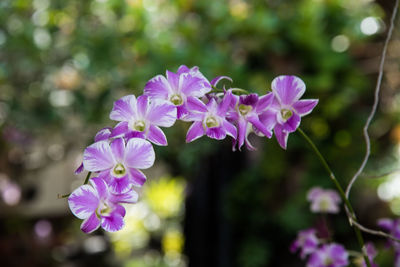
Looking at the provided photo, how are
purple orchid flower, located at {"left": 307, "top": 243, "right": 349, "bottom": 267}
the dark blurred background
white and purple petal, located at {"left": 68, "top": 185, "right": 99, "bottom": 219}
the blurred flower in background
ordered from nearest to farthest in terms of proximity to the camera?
1. white and purple petal, located at {"left": 68, "top": 185, "right": 99, "bottom": 219}
2. purple orchid flower, located at {"left": 307, "top": 243, "right": 349, "bottom": 267}
3. the dark blurred background
4. the blurred flower in background

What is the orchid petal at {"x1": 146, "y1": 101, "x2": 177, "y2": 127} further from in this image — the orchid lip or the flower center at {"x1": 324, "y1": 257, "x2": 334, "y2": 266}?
the flower center at {"x1": 324, "y1": 257, "x2": 334, "y2": 266}

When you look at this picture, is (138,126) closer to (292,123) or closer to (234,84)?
(292,123)

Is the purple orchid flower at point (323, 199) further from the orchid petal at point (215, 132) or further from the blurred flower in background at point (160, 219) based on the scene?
the blurred flower in background at point (160, 219)

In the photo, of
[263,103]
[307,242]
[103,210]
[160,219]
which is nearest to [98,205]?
[103,210]

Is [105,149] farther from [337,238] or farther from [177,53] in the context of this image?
[337,238]

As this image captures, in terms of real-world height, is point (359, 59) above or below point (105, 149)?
above

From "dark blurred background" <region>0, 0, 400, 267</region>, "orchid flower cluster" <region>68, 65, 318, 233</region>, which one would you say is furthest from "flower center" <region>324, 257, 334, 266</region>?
"dark blurred background" <region>0, 0, 400, 267</region>

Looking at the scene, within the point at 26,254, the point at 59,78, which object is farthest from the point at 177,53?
the point at 26,254
